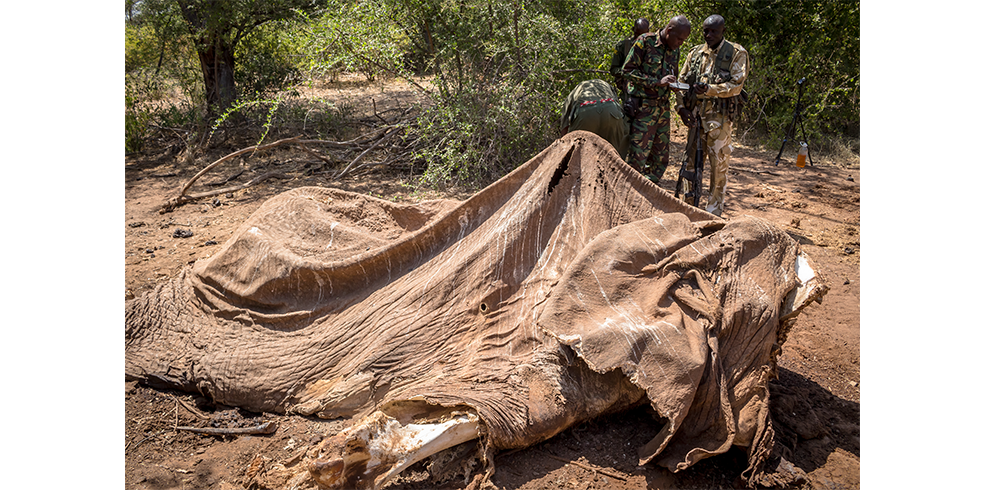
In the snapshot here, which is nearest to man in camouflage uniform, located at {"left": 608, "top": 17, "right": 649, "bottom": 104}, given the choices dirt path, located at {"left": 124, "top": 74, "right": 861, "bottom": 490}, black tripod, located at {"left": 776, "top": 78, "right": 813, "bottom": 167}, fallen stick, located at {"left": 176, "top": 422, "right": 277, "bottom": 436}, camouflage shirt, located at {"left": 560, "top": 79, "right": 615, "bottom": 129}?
camouflage shirt, located at {"left": 560, "top": 79, "right": 615, "bottom": 129}

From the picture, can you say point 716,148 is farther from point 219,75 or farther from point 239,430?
point 219,75

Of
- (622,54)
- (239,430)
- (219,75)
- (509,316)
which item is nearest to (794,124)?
(622,54)

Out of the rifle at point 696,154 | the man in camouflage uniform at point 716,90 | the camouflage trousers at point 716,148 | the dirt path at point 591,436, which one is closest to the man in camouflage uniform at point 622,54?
the man in camouflage uniform at point 716,90

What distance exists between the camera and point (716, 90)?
17.7 ft

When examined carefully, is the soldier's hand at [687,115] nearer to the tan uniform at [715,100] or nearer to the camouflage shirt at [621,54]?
the tan uniform at [715,100]

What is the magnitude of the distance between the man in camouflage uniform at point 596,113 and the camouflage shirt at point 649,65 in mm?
867

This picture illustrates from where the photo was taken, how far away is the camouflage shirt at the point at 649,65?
5.86 meters

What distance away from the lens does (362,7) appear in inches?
274

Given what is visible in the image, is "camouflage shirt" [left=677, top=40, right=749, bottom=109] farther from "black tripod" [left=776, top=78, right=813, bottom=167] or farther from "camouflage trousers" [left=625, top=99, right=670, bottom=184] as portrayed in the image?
"black tripod" [left=776, top=78, right=813, bottom=167]

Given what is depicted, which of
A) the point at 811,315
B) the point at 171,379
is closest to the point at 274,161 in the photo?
the point at 171,379

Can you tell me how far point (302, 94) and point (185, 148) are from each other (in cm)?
249

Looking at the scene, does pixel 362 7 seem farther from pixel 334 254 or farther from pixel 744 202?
pixel 744 202

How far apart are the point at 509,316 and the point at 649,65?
12.9ft

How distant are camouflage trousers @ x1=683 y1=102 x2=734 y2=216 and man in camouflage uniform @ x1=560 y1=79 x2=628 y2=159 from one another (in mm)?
1059
